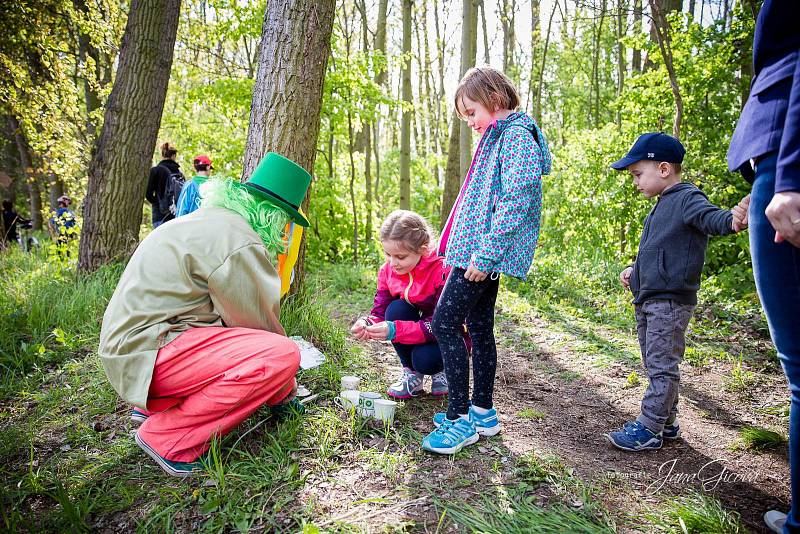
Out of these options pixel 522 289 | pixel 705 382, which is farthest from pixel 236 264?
pixel 522 289

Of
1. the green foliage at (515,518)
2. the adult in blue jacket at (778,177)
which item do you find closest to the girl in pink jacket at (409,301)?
the green foliage at (515,518)

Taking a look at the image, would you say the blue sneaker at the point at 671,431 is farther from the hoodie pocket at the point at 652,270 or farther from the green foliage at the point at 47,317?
the green foliage at the point at 47,317

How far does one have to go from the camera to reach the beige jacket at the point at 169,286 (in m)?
2.11

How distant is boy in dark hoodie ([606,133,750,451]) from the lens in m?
2.47

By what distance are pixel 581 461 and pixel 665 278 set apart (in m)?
0.98

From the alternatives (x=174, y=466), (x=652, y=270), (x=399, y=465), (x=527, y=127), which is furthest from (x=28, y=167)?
(x=652, y=270)

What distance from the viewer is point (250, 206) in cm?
240

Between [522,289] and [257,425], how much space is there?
15.5ft

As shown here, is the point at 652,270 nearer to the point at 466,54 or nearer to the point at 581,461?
the point at 581,461

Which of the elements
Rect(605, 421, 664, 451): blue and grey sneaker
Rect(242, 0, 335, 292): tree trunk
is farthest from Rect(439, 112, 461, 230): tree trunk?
Rect(605, 421, 664, 451): blue and grey sneaker

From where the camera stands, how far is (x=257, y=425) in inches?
98.1

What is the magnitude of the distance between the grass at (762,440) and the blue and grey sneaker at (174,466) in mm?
2631

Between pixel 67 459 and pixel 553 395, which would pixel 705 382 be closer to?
pixel 553 395

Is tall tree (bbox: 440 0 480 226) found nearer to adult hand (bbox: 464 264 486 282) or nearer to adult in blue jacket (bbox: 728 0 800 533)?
adult hand (bbox: 464 264 486 282)
